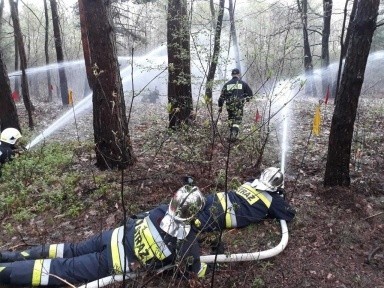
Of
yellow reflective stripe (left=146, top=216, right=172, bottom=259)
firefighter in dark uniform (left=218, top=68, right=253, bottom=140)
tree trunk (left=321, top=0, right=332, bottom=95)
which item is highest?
tree trunk (left=321, top=0, right=332, bottom=95)

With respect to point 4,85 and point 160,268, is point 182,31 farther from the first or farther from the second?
point 160,268

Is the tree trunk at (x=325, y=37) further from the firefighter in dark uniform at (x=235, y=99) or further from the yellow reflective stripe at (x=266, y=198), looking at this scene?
the yellow reflective stripe at (x=266, y=198)

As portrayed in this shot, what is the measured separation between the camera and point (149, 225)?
4.02m

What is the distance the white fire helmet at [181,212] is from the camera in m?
3.83

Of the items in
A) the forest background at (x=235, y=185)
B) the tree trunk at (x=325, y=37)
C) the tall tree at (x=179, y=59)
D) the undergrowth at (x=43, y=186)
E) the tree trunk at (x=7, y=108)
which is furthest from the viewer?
the tree trunk at (x=325, y=37)

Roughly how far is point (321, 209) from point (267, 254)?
155 centimetres

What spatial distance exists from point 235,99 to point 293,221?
8.35 ft

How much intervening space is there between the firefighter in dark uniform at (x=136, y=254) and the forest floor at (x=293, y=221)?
0.27m

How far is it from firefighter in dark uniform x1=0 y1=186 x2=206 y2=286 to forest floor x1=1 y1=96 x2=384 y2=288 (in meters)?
0.27

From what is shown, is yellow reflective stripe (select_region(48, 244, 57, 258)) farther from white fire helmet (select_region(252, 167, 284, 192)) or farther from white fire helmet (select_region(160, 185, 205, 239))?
white fire helmet (select_region(252, 167, 284, 192))

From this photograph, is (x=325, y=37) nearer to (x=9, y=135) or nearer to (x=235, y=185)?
(x=235, y=185)

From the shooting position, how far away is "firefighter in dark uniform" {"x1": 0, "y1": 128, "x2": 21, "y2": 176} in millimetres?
7824

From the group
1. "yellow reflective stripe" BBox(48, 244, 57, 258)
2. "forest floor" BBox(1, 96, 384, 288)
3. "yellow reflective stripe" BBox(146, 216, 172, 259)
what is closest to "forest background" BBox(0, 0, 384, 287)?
"forest floor" BBox(1, 96, 384, 288)

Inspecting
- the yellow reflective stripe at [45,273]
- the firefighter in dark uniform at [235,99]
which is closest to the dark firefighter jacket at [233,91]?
the firefighter in dark uniform at [235,99]
